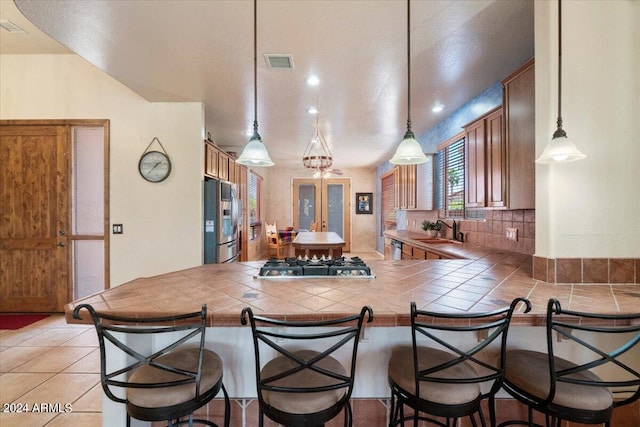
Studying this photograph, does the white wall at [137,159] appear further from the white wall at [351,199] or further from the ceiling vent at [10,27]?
the white wall at [351,199]

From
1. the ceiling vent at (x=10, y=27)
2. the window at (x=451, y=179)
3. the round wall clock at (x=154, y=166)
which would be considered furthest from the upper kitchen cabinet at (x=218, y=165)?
the window at (x=451, y=179)

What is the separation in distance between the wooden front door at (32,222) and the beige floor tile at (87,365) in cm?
138

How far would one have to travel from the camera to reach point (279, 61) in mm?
2445

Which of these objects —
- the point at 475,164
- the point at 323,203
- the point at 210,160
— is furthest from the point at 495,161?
the point at 323,203

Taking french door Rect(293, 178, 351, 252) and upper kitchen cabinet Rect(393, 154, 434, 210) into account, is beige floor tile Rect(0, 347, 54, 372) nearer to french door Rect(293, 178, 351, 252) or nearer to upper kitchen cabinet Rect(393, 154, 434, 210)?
upper kitchen cabinet Rect(393, 154, 434, 210)

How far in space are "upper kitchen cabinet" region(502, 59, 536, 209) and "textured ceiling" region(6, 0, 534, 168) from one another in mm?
380

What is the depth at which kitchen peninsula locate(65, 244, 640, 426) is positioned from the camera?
115 centimetres

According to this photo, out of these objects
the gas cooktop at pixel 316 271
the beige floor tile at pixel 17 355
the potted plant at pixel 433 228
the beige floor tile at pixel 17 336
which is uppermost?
the potted plant at pixel 433 228

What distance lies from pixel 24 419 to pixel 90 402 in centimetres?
34

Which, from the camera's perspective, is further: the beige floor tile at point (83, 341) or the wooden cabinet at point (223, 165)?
the wooden cabinet at point (223, 165)

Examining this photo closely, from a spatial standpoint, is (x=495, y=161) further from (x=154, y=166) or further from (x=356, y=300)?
(x=154, y=166)

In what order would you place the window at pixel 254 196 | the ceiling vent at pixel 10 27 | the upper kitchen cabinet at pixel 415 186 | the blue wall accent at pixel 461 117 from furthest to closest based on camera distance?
the window at pixel 254 196
the upper kitchen cabinet at pixel 415 186
the blue wall accent at pixel 461 117
the ceiling vent at pixel 10 27

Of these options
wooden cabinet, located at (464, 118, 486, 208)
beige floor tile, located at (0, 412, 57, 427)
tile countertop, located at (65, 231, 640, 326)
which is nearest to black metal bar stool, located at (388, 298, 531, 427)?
tile countertop, located at (65, 231, 640, 326)

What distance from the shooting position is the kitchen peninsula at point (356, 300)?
3.78ft
